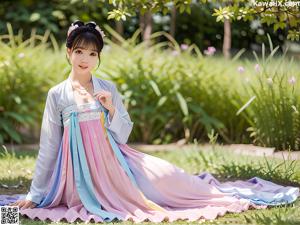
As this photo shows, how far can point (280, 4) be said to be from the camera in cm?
414

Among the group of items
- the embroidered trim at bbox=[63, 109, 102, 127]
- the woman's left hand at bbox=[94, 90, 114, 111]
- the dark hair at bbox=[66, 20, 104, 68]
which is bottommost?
the embroidered trim at bbox=[63, 109, 102, 127]

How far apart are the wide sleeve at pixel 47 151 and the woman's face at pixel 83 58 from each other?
9.2 inches

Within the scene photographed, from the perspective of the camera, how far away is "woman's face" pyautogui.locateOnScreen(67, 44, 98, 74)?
3.77 m

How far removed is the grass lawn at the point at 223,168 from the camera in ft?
12.0

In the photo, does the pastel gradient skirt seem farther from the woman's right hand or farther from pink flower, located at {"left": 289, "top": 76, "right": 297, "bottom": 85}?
pink flower, located at {"left": 289, "top": 76, "right": 297, "bottom": 85}

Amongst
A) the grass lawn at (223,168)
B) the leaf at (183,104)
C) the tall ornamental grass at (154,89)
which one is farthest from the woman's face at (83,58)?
the leaf at (183,104)

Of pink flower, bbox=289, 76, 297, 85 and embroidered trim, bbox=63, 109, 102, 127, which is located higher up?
embroidered trim, bbox=63, 109, 102, 127

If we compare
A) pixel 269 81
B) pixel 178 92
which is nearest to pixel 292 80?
pixel 269 81

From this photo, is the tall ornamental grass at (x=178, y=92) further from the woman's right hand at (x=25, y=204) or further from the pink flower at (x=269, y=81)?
the woman's right hand at (x=25, y=204)

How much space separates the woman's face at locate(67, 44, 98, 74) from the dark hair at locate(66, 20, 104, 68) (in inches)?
1.1

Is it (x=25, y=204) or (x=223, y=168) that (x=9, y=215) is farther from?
(x=223, y=168)

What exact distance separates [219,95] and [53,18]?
4.08 m

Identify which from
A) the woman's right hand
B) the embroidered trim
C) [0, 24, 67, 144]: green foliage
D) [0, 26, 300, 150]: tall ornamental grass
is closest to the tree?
the embroidered trim

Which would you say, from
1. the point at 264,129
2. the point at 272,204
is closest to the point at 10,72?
the point at 264,129
